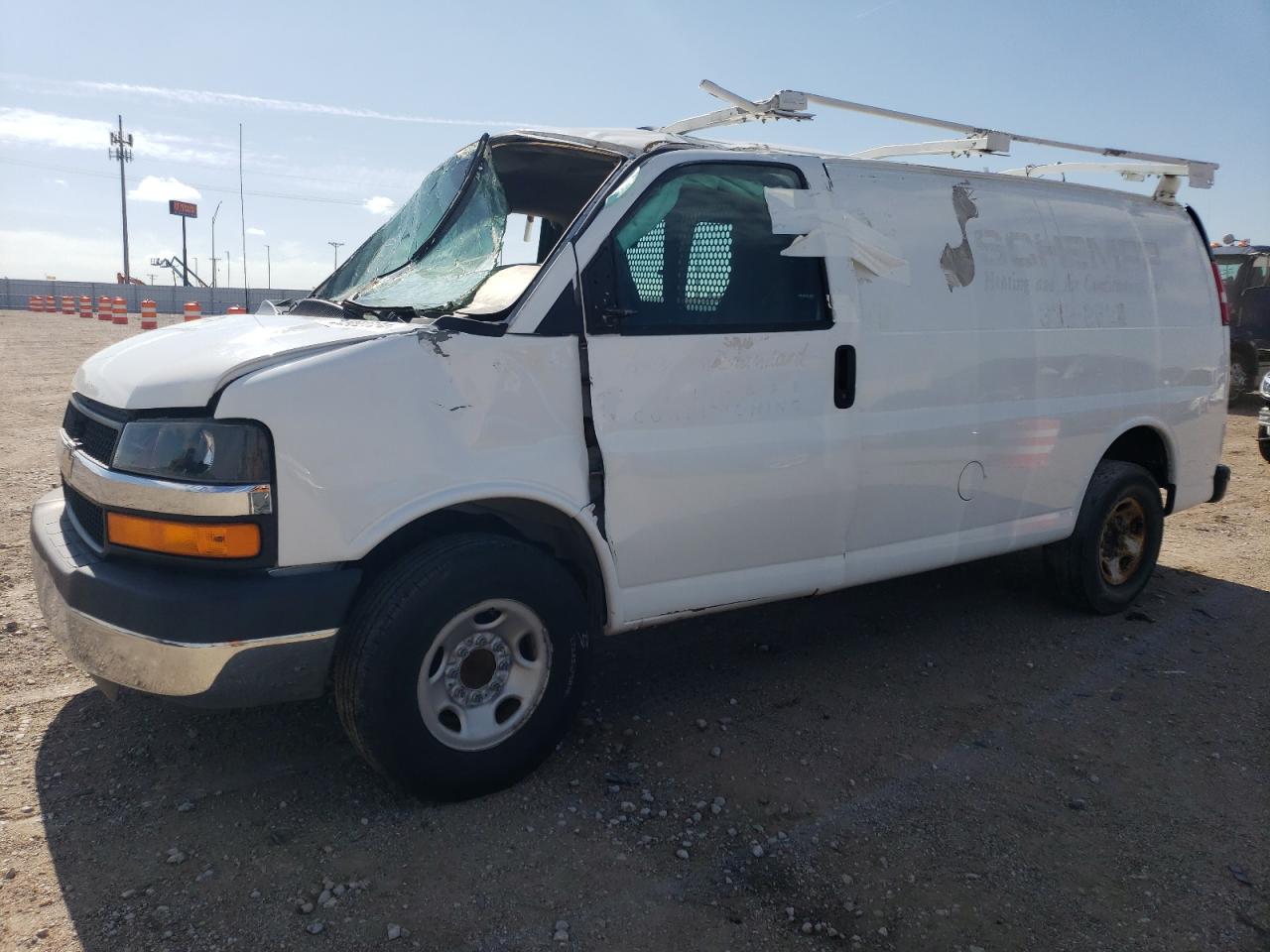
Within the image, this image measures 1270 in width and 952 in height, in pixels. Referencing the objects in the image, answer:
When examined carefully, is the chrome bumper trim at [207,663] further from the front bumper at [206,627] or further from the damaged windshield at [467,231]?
the damaged windshield at [467,231]

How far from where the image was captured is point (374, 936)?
2.61 metres

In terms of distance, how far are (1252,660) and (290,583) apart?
4544mm

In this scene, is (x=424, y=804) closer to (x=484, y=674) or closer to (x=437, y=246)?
(x=484, y=674)

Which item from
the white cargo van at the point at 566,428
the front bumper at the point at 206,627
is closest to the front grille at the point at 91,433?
the white cargo van at the point at 566,428

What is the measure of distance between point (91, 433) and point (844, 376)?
268cm

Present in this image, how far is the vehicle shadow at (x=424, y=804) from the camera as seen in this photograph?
2.74m

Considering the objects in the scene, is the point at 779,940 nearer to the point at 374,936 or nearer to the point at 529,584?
the point at 374,936

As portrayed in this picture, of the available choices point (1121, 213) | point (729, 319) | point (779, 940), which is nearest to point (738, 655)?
point (729, 319)

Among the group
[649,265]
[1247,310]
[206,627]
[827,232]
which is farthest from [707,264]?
[1247,310]

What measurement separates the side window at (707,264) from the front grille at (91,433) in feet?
5.09

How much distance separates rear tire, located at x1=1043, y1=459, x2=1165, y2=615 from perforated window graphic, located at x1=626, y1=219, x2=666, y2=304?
2930 millimetres

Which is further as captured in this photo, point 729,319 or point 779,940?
point 729,319

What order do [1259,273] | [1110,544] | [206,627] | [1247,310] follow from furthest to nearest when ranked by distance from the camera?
[1259,273]
[1247,310]
[1110,544]
[206,627]

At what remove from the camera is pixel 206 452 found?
9.20 ft
